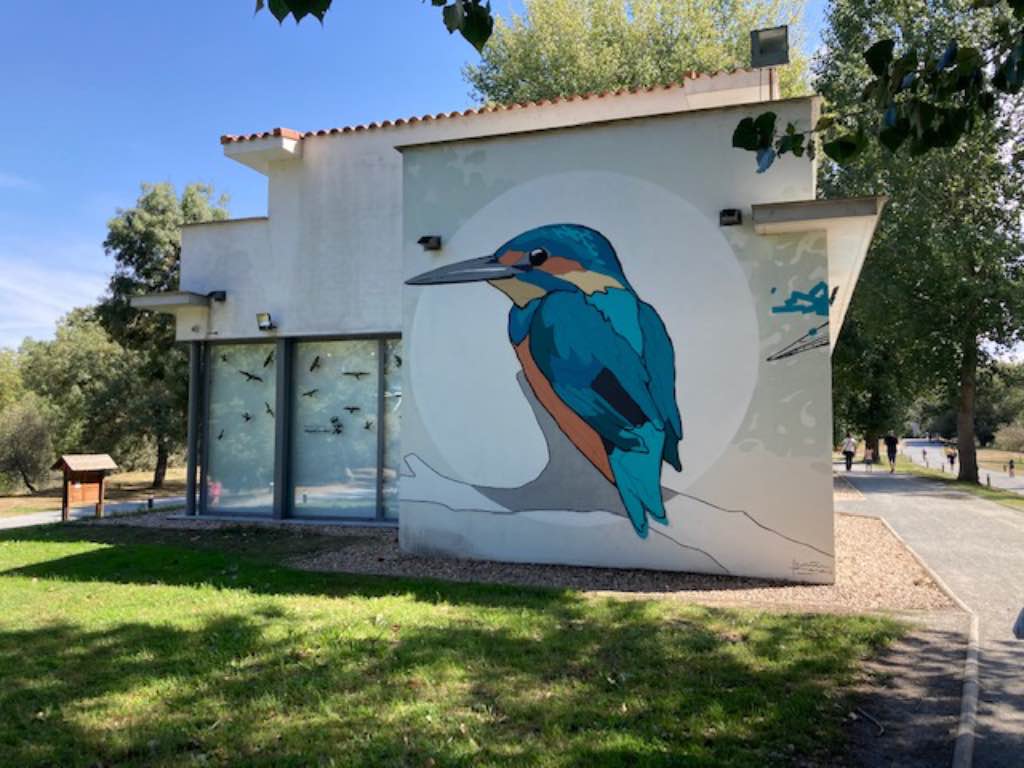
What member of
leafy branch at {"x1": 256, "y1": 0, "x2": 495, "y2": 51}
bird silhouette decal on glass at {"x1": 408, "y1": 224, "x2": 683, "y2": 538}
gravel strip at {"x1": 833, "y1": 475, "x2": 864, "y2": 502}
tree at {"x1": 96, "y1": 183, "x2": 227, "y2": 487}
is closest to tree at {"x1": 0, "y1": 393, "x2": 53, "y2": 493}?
tree at {"x1": 96, "y1": 183, "x2": 227, "y2": 487}

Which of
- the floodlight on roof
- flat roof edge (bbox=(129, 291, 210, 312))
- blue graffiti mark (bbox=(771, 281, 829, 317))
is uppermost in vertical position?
the floodlight on roof

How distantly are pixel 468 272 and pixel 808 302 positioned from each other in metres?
3.89

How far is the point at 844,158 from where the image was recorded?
3.88 meters

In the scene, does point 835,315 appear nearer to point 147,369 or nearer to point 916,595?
point 916,595

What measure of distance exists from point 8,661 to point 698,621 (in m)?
5.18

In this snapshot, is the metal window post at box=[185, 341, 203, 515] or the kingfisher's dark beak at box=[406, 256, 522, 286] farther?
the metal window post at box=[185, 341, 203, 515]

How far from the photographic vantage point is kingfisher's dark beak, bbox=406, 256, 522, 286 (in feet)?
28.5

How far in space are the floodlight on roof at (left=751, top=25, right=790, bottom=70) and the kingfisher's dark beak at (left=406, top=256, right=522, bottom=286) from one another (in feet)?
12.7

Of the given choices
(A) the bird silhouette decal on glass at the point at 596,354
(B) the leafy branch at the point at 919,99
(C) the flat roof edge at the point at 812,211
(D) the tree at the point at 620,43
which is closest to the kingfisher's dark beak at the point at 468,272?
(A) the bird silhouette decal on glass at the point at 596,354

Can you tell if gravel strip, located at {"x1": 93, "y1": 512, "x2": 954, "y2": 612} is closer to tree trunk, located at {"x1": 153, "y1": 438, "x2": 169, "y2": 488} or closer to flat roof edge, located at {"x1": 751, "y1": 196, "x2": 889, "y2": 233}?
flat roof edge, located at {"x1": 751, "y1": 196, "x2": 889, "y2": 233}

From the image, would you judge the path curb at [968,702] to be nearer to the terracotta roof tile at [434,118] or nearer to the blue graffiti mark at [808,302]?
the blue graffiti mark at [808,302]

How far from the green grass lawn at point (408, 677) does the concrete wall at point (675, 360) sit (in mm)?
1415

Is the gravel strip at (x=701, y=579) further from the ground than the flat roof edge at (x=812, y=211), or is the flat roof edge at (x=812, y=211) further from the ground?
the flat roof edge at (x=812, y=211)

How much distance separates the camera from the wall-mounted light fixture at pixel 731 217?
7.73 m
